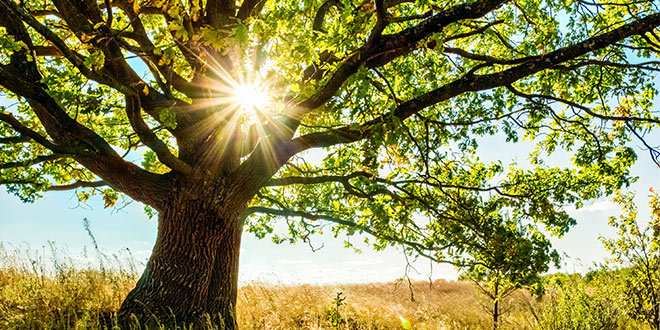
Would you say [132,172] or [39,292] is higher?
[132,172]

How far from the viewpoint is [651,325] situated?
8047mm

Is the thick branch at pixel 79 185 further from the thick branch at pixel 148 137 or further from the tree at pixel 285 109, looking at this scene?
the thick branch at pixel 148 137

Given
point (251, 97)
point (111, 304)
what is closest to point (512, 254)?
point (251, 97)

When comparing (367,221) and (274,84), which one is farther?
(367,221)

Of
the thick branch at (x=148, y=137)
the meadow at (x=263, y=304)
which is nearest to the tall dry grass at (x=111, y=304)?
the meadow at (x=263, y=304)

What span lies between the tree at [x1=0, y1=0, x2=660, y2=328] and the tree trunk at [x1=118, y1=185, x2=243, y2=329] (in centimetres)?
2

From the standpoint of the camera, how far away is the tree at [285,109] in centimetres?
425

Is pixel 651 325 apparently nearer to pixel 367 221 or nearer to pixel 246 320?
pixel 367 221

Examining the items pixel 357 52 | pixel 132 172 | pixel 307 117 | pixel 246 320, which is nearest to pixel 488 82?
pixel 357 52

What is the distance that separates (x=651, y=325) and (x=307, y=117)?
838 cm

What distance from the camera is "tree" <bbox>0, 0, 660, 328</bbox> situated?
4.25 meters

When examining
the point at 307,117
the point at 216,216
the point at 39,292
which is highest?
the point at 307,117

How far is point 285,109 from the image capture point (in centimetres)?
508

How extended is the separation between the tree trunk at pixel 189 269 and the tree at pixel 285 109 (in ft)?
0.08
